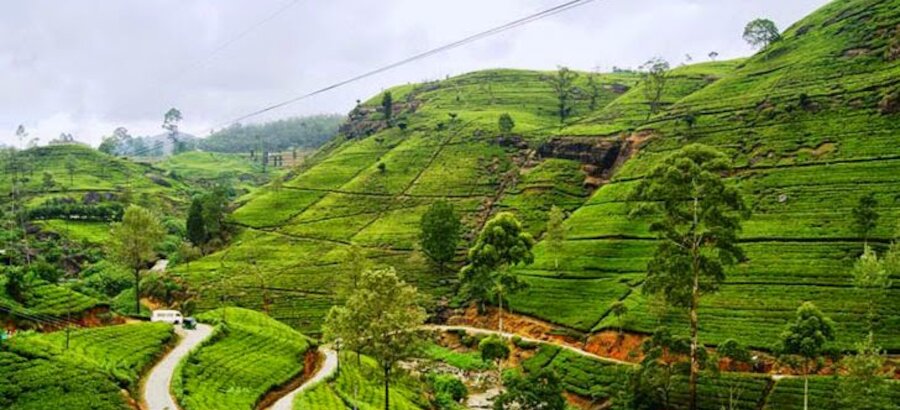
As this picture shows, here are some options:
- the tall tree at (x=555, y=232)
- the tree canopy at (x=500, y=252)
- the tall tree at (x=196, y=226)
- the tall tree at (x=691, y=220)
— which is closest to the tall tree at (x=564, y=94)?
the tall tree at (x=555, y=232)

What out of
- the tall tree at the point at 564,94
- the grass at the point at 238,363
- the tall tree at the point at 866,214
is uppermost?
the tall tree at the point at 564,94

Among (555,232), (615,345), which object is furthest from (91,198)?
(615,345)

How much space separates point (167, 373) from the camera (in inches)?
1551

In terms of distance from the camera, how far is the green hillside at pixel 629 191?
59531 mm

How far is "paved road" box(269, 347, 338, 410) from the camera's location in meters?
39.4

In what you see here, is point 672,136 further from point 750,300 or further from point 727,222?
point 727,222

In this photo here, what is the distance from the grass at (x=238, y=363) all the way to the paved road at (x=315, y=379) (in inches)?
48.0

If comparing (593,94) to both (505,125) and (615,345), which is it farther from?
(615,345)

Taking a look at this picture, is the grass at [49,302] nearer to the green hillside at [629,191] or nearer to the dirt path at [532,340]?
the green hillside at [629,191]

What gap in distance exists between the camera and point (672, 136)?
102 meters

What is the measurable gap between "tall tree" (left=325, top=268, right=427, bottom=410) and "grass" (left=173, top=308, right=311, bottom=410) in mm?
8558

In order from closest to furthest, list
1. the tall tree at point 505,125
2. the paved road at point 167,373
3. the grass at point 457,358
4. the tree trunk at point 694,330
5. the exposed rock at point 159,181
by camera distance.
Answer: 1. the paved road at point 167,373
2. the tree trunk at point 694,330
3. the grass at point 457,358
4. the tall tree at point 505,125
5. the exposed rock at point 159,181

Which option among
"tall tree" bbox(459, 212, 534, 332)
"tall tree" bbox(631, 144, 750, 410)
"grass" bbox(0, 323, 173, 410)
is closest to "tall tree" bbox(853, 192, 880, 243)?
"tall tree" bbox(631, 144, 750, 410)

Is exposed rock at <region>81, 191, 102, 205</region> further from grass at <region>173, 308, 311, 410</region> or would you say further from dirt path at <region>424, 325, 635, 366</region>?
dirt path at <region>424, 325, 635, 366</region>
